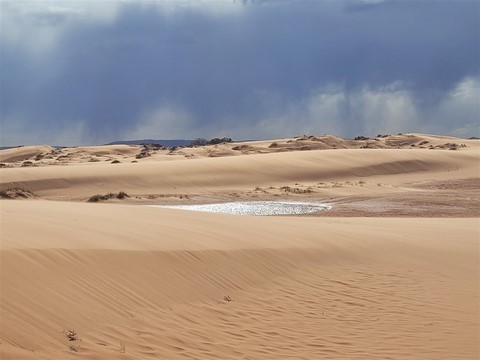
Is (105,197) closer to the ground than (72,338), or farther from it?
farther from it

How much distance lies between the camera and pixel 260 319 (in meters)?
7.67

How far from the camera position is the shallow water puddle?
21.8 metres

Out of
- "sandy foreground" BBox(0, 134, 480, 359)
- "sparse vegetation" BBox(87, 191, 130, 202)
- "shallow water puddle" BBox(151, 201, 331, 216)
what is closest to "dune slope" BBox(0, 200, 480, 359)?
"sandy foreground" BBox(0, 134, 480, 359)

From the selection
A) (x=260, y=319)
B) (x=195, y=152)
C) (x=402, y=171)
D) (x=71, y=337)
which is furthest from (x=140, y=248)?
(x=195, y=152)

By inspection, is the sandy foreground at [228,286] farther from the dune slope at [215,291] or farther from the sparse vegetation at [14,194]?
the sparse vegetation at [14,194]

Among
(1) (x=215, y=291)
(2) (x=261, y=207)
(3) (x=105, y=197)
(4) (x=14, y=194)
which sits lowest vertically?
(1) (x=215, y=291)

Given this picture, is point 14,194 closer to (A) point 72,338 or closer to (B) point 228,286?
(B) point 228,286

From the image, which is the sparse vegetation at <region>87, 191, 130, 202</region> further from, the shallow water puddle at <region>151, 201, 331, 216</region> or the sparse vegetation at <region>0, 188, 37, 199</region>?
the shallow water puddle at <region>151, 201, 331, 216</region>

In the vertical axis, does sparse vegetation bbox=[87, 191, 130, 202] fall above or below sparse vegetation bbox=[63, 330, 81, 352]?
above

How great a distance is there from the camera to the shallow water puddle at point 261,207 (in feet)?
71.6

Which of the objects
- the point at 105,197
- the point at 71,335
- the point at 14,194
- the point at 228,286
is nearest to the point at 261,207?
the point at 105,197

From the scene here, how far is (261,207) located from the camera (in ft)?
76.5

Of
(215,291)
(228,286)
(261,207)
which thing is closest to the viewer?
(215,291)

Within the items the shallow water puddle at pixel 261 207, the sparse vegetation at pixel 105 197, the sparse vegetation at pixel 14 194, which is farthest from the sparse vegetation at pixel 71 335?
the sparse vegetation at pixel 105 197
